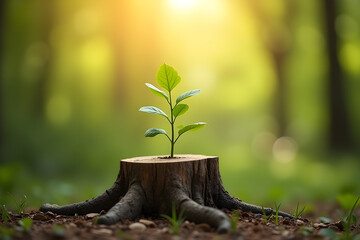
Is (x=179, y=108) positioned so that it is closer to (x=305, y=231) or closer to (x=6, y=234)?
(x=305, y=231)

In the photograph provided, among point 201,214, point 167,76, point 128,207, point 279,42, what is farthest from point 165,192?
point 279,42

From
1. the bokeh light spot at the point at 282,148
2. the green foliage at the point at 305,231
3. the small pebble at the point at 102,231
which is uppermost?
the small pebble at the point at 102,231

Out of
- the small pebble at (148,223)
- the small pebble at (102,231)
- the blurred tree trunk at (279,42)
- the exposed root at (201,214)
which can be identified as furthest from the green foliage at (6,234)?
the blurred tree trunk at (279,42)

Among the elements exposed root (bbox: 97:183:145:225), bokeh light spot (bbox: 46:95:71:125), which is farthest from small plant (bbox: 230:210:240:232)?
bokeh light spot (bbox: 46:95:71:125)

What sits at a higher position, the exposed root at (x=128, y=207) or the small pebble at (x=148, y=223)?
the exposed root at (x=128, y=207)

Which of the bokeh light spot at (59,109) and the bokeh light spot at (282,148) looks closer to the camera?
the bokeh light spot at (59,109)

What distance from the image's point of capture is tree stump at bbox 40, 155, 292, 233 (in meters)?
3.20

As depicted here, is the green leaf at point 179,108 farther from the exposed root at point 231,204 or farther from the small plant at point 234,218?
the small plant at point 234,218

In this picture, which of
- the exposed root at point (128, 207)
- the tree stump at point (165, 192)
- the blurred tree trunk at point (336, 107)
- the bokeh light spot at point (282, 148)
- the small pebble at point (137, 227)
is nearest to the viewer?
the small pebble at point (137, 227)

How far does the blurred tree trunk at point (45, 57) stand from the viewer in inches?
567

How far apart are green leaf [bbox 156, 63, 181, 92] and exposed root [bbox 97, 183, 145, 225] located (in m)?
0.86

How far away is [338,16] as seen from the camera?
1295cm

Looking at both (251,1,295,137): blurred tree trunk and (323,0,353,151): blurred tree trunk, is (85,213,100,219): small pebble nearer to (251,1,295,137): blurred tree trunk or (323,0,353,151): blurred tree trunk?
(323,0,353,151): blurred tree trunk

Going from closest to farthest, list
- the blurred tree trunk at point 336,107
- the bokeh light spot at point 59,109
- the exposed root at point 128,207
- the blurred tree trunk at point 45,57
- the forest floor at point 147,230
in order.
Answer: the forest floor at point 147,230 < the exposed root at point 128,207 < the blurred tree trunk at point 336,107 < the blurred tree trunk at point 45,57 < the bokeh light spot at point 59,109
